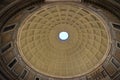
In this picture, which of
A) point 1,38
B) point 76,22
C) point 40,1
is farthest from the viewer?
point 76,22

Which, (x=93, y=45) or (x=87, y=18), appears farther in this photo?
(x=93, y=45)

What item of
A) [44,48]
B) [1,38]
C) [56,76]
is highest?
[1,38]

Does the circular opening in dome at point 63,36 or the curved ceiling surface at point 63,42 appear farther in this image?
the circular opening in dome at point 63,36

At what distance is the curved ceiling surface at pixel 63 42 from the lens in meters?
24.1

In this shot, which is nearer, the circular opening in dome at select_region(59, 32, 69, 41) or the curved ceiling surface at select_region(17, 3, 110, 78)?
the curved ceiling surface at select_region(17, 3, 110, 78)

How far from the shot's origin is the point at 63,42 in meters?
28.6

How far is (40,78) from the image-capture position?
86.0ft

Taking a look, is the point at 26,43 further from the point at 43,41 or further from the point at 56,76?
the point at 56,76

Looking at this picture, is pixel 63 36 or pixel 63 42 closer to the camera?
pixel 63 36

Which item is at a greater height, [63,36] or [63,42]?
[63,36]

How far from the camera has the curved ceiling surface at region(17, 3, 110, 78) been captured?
24.1 metres

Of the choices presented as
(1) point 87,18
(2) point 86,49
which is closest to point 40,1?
(1) point 87,18

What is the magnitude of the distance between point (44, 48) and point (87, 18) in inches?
240

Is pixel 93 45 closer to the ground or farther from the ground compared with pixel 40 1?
closer to the ground
